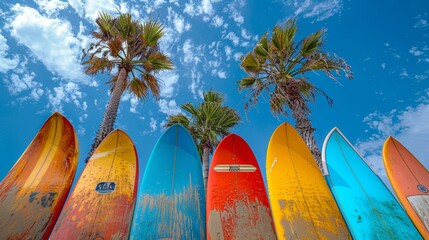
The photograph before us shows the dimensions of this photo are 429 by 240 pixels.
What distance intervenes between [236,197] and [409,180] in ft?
9.11

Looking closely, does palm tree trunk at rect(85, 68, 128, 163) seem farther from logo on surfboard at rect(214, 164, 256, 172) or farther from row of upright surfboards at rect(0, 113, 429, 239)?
logo on surfboard at rect(214, 164, 256, 172)

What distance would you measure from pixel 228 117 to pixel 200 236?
6.13 meters

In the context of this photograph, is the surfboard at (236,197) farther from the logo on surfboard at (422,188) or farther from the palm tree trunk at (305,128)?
the logo on surfboard at (422,188)

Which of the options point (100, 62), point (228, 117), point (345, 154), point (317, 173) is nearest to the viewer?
point (317, 173)

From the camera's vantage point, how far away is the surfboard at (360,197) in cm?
307

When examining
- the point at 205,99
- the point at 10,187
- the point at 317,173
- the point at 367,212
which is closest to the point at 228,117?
the point at 205,99

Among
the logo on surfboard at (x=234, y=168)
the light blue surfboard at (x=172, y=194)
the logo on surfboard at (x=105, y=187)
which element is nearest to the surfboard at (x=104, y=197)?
the logo on surfboard at (x=105, y=187)

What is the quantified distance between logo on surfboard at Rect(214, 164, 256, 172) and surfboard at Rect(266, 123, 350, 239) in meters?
0.33

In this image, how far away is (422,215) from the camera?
315cm

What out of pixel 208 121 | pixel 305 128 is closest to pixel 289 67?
pixel 305 128

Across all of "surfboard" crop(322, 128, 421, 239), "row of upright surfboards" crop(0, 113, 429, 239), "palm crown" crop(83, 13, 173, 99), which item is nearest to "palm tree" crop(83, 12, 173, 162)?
"palm crown" crop(83, 13, 173, 99)

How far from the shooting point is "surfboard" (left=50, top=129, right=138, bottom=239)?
2.88 meters

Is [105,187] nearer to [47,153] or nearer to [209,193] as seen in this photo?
[47,153]

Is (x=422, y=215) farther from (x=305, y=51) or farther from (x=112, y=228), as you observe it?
(x=112, y=228)
